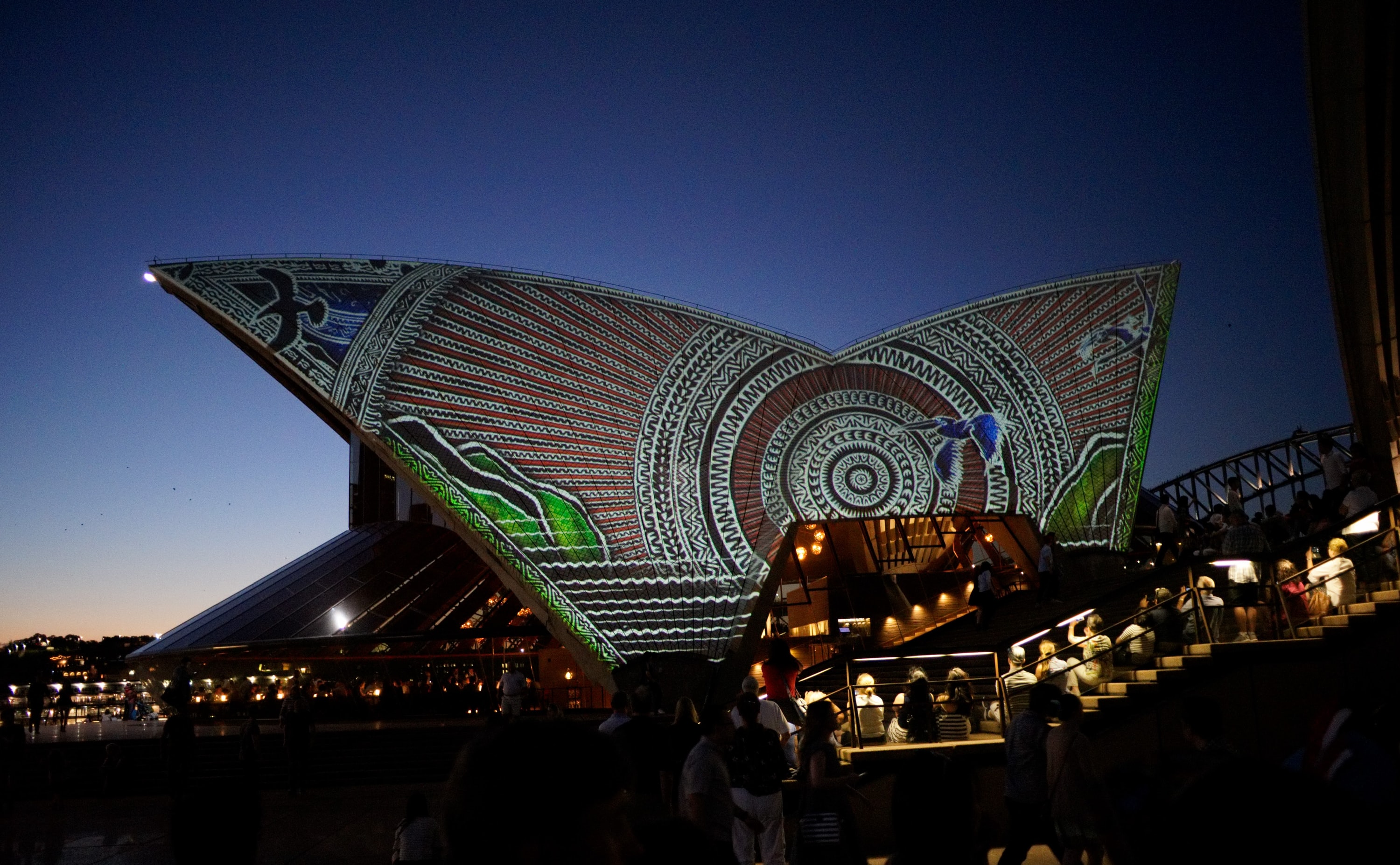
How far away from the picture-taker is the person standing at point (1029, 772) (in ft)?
17.5

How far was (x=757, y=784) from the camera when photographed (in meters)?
5.41

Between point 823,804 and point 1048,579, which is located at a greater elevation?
point 1048,579

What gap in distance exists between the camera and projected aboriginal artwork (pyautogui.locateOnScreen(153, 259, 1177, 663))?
16.8 m

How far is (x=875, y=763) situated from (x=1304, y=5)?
6.94 m

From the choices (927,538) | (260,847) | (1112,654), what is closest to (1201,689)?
(1112,654)

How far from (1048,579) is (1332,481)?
4.35 m

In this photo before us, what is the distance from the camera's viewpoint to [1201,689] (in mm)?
8555

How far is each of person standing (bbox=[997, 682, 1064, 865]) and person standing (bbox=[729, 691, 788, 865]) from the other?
1198 mm

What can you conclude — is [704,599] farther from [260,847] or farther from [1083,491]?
[260,847]

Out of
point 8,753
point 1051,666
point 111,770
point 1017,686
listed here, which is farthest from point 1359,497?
point 8,753

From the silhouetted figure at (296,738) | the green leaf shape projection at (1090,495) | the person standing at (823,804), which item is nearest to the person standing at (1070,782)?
the person standing at (823,804)

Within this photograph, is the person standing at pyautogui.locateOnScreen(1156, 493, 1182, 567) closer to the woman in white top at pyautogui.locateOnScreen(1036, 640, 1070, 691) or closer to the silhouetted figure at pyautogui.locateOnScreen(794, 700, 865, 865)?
the woman in white top at pyautogui.locateOnScreen(1036, 640, 1070, 691)

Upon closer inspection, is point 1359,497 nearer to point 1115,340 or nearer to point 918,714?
point 918,714

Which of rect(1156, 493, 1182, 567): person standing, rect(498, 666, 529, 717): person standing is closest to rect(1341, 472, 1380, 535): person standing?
rect(1156, 493, 1182, 567): person standing
